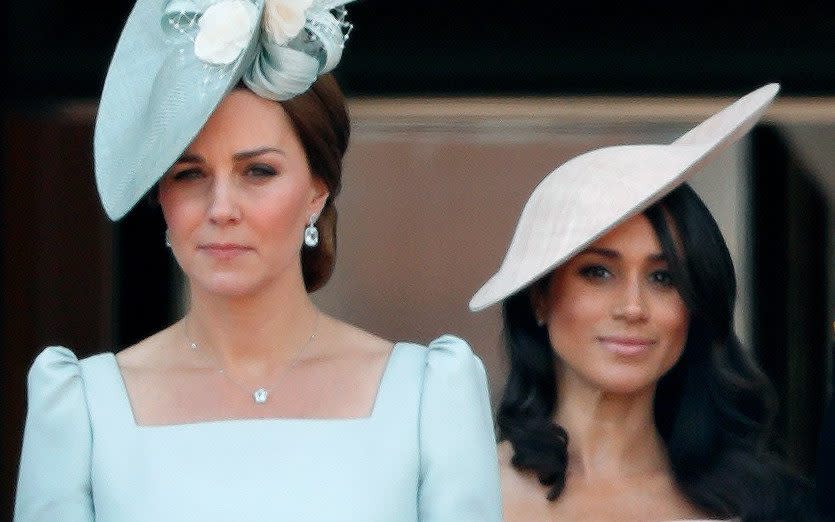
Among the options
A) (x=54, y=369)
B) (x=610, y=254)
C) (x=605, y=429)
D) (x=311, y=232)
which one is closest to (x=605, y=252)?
(x=610, y=254)

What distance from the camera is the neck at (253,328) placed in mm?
3633

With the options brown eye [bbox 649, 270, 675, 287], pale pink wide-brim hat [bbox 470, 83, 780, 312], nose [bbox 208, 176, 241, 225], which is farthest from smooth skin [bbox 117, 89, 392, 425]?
brown eye [bbox 649, 270, 675, 287]

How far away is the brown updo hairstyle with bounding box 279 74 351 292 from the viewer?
3.59m

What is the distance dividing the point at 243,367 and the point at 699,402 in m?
1.05

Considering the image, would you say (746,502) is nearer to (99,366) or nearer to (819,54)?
(99,366)

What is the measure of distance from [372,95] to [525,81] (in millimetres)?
377

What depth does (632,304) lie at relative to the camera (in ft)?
13.7

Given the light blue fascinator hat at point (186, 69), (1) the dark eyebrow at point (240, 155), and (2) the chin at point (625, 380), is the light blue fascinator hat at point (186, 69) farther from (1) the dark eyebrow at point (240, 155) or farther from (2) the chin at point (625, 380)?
(2) the chin at point (625, 380)

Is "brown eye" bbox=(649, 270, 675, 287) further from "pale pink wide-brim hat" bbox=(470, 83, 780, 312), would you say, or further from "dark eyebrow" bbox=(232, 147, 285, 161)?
"dark eyebrow" bbox=(232, 147, 285, 161)

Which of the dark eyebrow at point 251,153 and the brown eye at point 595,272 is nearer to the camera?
the dark eyebrow at point 251,153

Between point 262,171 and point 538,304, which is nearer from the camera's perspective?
point 262,171

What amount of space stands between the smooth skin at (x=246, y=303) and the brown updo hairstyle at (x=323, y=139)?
0.02m

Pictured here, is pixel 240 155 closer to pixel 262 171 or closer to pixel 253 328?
pixel 262 171

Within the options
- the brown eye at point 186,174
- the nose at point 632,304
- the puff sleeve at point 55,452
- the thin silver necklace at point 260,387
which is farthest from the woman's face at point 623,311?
the puff sleeve at point 55,452
